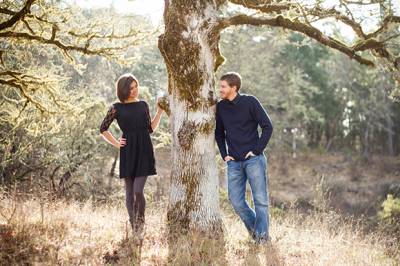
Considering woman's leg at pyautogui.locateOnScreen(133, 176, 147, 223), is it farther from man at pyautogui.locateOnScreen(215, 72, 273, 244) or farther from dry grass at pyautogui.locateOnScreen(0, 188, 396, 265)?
man at pyautogui.locateOnScreen(215, 72, 273, 244)

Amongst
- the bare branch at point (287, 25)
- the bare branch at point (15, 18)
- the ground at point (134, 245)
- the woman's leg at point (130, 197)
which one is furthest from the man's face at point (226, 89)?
the bare branch at point (15, 18)

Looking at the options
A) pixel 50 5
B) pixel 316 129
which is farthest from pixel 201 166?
pixel 316 129

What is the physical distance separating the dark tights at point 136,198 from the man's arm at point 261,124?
1.47 meters

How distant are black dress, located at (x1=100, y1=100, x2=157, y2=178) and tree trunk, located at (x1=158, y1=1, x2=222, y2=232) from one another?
361 mm

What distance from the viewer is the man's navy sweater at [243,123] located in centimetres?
551

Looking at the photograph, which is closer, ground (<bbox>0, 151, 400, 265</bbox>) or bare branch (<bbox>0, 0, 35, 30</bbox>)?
ground (<bbox>0, 151, 400, 265</bbox>)

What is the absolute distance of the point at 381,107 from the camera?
106ft

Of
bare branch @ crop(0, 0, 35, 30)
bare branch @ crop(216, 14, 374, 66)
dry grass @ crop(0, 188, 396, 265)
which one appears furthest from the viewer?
bare branch @ crop(0, 0, 35, 30)

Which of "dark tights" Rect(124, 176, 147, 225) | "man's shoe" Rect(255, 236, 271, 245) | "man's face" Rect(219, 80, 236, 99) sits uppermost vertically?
"man's face" Rect(219, 80, 236, 99)

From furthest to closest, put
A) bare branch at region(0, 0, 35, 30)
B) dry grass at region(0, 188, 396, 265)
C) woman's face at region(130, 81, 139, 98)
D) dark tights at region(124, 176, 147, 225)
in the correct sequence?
bare branch at region(0, 0, 35, 30)
woman's face at region(130, 81, 139, 98)
dark tights at region(124, 176, 147, 225)
dry grass at region(0, 188, 396, 265)

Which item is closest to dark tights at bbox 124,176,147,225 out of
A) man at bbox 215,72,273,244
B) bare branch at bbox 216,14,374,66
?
man at bbox 215,72,273,244

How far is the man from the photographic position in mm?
5492

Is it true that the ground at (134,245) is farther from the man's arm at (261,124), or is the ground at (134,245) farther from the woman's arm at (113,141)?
the man's arm at (261,124)

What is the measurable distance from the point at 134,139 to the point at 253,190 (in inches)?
64.5
